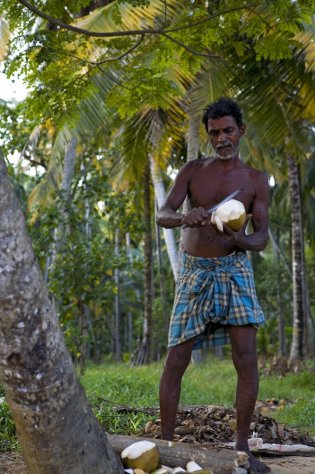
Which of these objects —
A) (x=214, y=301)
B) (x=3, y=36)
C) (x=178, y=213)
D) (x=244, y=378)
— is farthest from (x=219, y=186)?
(x=3, y=36)

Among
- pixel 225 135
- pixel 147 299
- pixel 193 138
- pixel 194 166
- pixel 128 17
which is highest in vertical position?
pixel 128 17

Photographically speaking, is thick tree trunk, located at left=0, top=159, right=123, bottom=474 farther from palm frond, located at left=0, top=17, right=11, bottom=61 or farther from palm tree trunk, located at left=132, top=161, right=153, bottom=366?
palm tree trunk, located at left=132, top=161, right=153, bottom=366

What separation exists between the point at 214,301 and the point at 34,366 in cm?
129

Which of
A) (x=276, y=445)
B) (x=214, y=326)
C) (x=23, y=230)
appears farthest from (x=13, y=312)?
(x=276, y=445)

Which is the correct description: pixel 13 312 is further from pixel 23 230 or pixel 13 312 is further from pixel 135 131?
pixel 135 131

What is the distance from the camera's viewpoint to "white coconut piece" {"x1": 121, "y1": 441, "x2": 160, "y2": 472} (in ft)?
10.7

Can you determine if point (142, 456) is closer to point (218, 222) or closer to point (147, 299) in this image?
point (218, 222)

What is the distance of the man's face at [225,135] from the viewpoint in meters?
3.97

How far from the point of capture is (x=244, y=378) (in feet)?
12.3

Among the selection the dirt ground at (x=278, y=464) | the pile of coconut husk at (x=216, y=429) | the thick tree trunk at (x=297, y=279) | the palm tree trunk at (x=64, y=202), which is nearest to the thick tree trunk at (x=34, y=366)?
the dirt ground at (x=278, y=464)

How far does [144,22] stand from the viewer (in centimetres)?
941

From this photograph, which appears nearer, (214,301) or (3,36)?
(214,301)

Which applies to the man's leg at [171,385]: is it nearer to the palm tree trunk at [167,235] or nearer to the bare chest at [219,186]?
the bare chest at [219,186]

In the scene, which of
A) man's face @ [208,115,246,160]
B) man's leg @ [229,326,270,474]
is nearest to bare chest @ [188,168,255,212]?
man's face @ [208,115,246,160]
